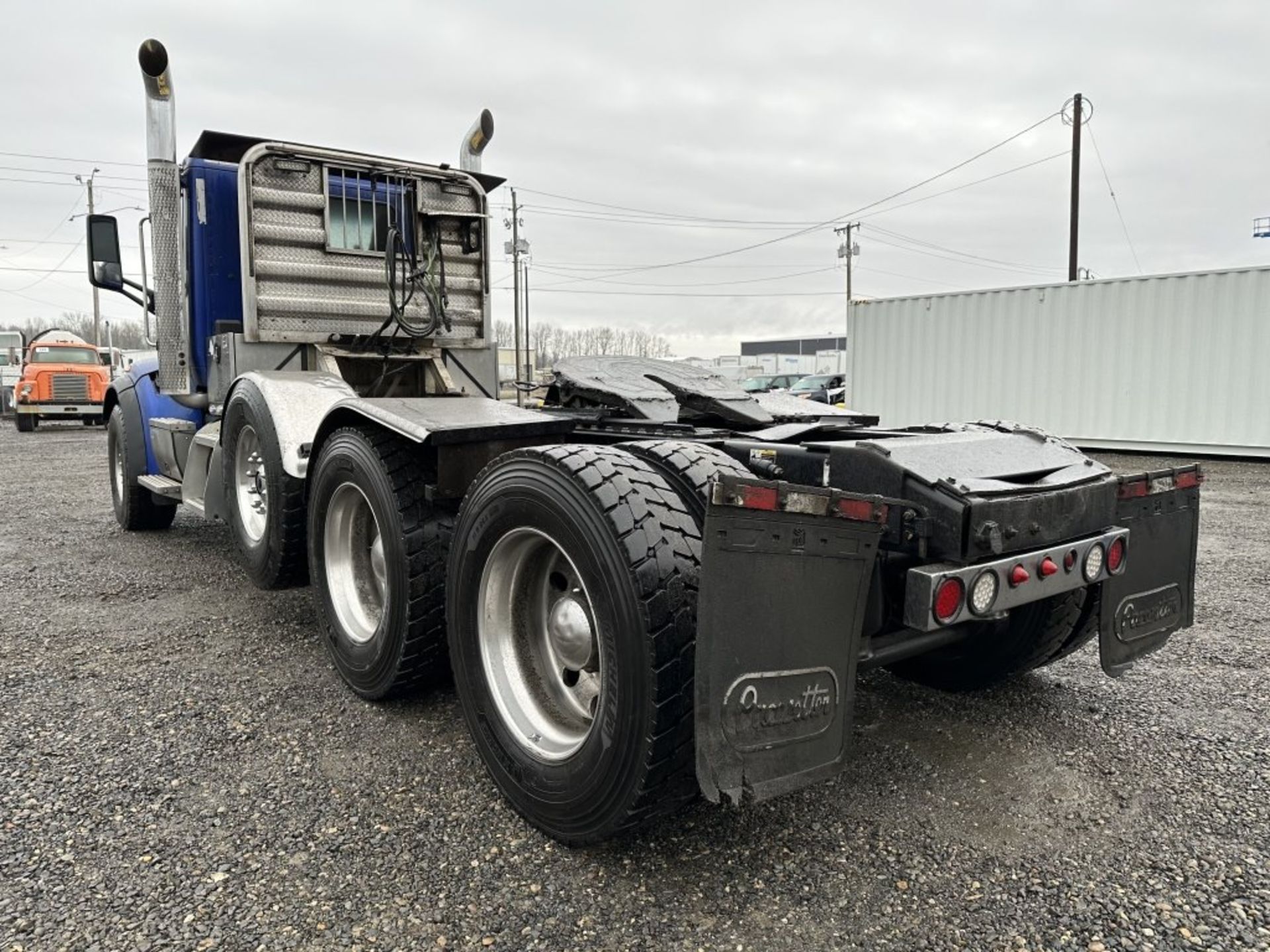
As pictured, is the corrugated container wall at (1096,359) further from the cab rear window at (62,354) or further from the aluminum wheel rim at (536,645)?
the cab rear window at (62,354)

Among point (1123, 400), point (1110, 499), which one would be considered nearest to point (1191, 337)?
point (1123, 400)

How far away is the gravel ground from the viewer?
7.02ft

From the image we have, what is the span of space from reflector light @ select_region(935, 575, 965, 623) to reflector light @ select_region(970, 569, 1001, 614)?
43mm

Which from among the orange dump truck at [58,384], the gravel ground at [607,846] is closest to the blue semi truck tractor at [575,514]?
the gravel ground at [607,846]

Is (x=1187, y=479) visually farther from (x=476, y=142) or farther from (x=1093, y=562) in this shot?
(x=476, y=142)

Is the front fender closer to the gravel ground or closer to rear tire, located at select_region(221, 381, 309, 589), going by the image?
rear tire, located at select_region(221, 381, 309, 589)

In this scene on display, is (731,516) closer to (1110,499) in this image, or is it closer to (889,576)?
(889,576)

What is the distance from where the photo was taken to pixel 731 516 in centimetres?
202

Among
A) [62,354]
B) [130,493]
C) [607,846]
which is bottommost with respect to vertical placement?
[607,846]

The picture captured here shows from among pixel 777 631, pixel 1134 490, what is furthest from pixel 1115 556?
pixel 777 631

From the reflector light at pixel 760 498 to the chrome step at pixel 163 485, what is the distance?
523cm

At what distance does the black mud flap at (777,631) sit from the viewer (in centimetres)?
203

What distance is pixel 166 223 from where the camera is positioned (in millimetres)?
5422

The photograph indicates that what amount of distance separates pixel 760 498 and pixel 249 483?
3751mm
